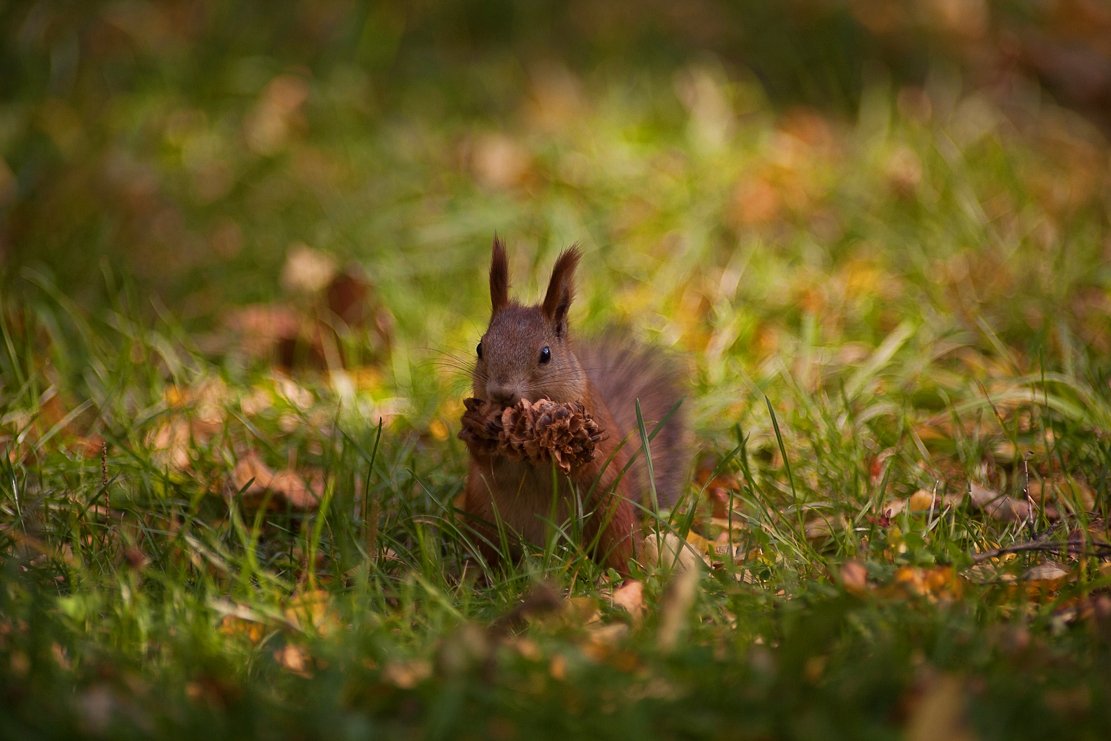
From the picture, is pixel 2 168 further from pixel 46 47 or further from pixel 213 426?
pixel 213 426

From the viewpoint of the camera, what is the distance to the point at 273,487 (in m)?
2.42

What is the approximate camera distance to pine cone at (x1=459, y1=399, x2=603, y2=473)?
2.09 meters

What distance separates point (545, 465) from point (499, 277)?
0.43 meters

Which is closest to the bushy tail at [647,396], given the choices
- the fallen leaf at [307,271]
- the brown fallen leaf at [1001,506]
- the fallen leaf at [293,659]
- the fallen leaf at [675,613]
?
the brown fallen leaf at [1001,506]

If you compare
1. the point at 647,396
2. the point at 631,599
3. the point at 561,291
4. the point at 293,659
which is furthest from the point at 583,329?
the point at 293,659

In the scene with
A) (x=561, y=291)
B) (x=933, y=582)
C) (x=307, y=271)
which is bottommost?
(x=933, y=582)

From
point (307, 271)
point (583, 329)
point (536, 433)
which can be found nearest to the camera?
point (536, 433)

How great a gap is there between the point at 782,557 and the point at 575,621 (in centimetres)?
50

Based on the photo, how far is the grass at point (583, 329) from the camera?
1.55m

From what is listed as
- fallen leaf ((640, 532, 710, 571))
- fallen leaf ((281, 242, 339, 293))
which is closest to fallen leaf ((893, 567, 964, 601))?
fallen leaf ((640, 532, 710, 571))

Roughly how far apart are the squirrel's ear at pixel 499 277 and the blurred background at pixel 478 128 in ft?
3.27

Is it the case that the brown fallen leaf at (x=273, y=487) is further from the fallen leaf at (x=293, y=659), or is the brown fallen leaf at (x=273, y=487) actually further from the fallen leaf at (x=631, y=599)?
the fallen leaf at (x=631, y=599)

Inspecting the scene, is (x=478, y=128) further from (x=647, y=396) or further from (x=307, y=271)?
(x=647, y=396)

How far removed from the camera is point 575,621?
70.4 inches
